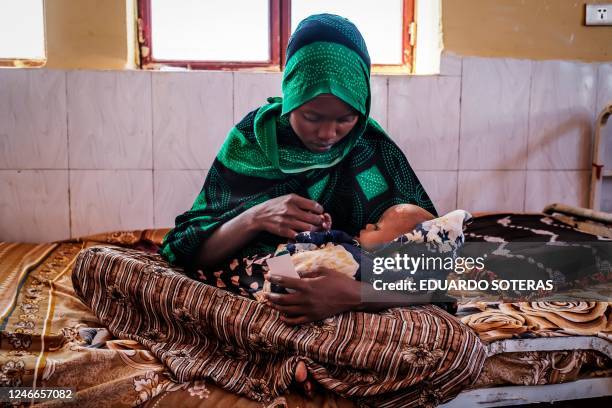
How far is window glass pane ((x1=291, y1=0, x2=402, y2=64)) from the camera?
7.75ft

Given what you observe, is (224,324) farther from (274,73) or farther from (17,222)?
(17,222)

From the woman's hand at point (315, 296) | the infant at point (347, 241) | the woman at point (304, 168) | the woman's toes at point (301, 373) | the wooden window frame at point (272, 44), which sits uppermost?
the wooden window frame at point (272, 44)

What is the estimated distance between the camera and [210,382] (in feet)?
3.28

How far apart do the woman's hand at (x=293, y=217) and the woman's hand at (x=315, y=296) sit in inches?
5.6

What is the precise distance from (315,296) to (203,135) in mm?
1411

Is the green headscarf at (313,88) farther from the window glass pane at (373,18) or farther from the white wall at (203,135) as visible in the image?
the window glass pane at (373,18)

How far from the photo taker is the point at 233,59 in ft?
7.73

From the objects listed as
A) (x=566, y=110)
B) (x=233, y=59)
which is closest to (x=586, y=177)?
(x=566, y=110)

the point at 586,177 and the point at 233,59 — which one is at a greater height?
the point at 233,59

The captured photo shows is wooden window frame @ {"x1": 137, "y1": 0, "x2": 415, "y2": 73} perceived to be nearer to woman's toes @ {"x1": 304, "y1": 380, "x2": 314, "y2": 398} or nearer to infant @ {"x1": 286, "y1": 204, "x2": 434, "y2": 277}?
infant @ {"x1": 286, "y1": 204, "x2": 434, "y2": 277}

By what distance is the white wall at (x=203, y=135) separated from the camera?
7.06 feet

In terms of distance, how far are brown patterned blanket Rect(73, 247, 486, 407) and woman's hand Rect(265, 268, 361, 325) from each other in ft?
0.07

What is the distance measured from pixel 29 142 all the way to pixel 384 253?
1.79 meters

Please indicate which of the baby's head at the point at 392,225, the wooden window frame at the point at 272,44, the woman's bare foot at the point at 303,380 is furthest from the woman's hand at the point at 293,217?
the wooden window frame at the point at 272,44
